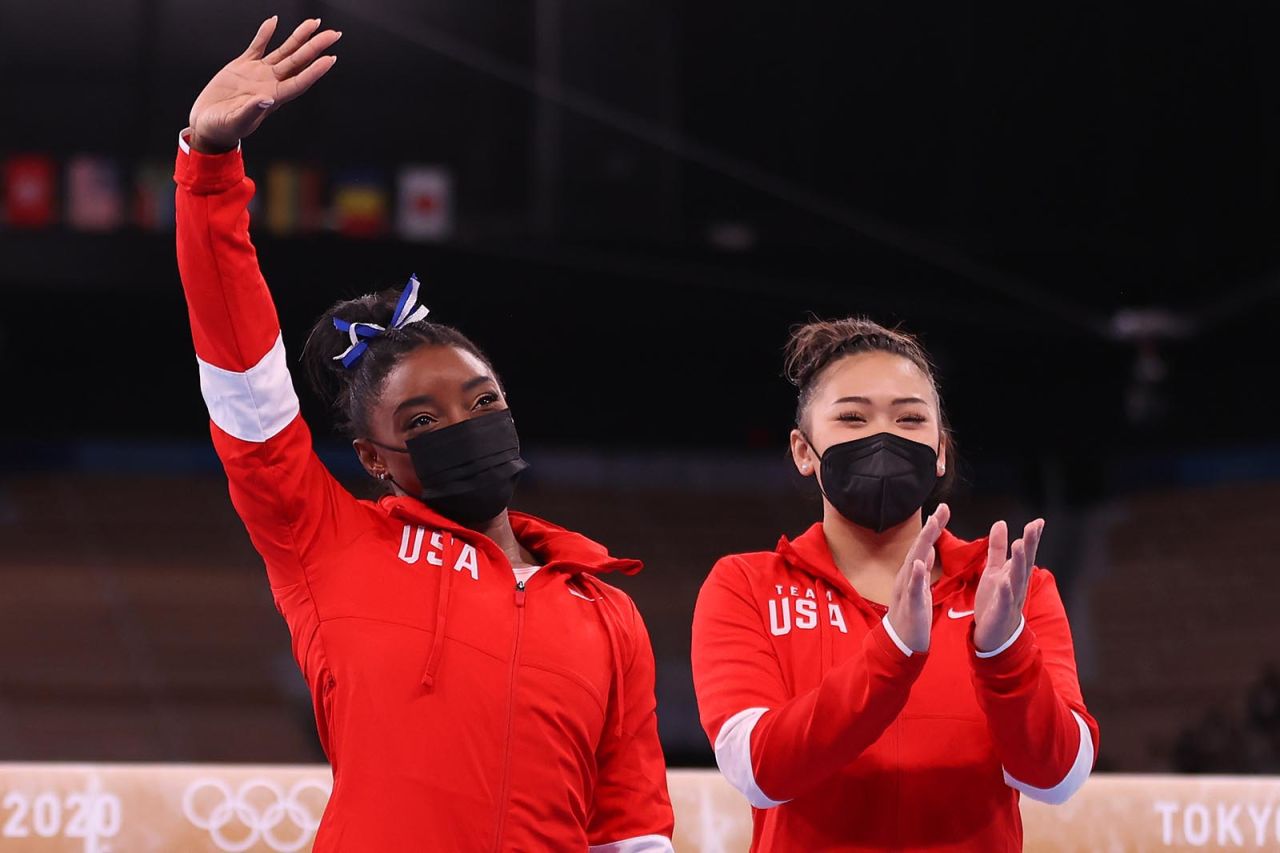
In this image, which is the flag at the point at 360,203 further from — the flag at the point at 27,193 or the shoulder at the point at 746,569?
the shoulder at the point at 746,569

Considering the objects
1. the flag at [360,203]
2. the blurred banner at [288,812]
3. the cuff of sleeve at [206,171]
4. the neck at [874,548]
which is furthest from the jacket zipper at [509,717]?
the flag at [360,203]

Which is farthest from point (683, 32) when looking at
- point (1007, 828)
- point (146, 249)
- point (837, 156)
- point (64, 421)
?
point (1007, 828)

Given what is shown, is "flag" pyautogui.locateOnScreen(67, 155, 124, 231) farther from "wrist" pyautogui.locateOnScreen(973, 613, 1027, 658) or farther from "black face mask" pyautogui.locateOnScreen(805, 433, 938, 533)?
"wrist" pyautogui.locateOnScreen(973, 613, 1027, 658)

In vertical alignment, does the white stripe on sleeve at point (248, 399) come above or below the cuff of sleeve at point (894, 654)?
above

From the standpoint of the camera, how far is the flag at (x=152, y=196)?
7.23 meters

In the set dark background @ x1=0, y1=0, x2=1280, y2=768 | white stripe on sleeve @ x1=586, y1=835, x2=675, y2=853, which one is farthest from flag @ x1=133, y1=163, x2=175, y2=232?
white stripe on sleeve @ x1=586, y1=835, x2=675, y2=853

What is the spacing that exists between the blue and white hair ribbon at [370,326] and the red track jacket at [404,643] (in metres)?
0.24

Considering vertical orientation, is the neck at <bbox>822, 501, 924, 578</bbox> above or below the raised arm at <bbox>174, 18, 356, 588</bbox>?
below

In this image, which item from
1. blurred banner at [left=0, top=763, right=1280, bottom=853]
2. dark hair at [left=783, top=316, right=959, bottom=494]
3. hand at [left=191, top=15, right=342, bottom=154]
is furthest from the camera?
blurred banner at [left=0, top=763, right=1280, bottom=853]

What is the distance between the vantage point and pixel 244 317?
1.71m

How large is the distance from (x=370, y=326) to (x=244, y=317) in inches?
13.9

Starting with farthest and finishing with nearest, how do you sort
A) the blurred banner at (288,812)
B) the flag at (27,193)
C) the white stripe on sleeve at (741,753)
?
the flag at (27,193) < the blurred banner at (288,812) < the white stripe on sleeve at (741,753)

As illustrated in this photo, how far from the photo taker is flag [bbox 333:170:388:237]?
23.7ft

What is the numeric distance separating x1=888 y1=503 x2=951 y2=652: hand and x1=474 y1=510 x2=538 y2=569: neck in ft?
1.81
